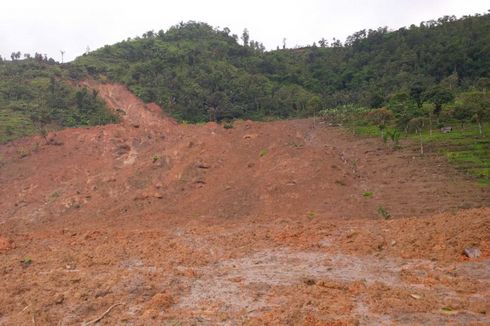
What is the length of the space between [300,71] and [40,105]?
37.5 meters

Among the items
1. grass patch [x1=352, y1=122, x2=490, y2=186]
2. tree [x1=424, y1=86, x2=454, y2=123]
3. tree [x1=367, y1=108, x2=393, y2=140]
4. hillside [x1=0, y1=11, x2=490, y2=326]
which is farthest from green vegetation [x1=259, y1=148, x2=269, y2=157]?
tree [x1=424, y1=86, x2=454, y2=123]

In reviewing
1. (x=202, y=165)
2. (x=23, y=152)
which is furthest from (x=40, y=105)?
(x=202, y=165)

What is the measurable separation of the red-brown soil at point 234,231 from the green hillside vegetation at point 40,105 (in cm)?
470

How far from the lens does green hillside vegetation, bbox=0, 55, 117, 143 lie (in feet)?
103

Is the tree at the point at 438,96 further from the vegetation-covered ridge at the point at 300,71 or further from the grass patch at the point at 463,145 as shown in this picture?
→ the grass patch at the point at 463,145

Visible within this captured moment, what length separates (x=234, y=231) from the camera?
15.4 metres

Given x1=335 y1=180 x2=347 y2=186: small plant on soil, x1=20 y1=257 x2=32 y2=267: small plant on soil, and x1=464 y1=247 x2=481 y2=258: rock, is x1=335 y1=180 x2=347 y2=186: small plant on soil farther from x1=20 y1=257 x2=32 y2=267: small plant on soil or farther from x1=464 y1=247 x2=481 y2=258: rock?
x1=20 y1=257 x2=32 y2=267: small plant on soil

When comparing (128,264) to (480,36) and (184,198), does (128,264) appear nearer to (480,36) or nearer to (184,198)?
(184,198)

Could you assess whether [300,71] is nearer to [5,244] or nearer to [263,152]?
[263,152]

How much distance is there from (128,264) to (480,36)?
185ft

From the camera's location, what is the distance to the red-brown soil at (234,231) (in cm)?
841

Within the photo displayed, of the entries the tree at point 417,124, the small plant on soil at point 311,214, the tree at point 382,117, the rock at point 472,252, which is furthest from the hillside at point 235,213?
the tree at point 417,124

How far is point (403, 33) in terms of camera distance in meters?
68.6

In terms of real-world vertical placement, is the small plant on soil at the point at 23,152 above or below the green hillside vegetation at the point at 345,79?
below
